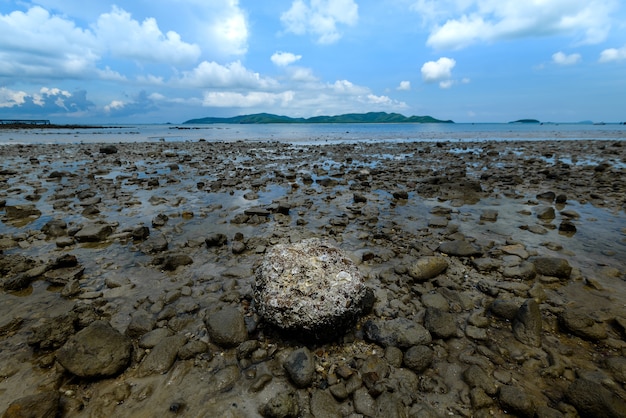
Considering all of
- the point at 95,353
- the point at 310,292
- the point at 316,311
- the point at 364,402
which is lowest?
the point at 364,402

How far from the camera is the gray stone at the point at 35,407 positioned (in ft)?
10.4

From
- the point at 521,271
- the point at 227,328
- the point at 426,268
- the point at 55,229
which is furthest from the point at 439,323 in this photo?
the point at 55,229

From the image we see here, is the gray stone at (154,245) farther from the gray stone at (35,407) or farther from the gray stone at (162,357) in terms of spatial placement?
the gray stone at (35,407)

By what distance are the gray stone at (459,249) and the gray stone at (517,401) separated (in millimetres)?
4017

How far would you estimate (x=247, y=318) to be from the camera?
509 cm

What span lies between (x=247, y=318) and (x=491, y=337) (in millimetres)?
3966

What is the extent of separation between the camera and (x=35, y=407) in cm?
323

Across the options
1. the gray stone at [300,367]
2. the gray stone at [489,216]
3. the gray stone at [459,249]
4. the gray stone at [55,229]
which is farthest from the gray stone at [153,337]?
the gray stone at [489,216]

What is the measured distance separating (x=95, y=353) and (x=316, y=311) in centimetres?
302

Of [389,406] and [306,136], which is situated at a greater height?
[306,136]

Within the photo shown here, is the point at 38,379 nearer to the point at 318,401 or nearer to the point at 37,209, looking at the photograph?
the point at 318,401

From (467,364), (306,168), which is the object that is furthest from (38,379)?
(306,168)

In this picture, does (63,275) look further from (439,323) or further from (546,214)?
(546,214)

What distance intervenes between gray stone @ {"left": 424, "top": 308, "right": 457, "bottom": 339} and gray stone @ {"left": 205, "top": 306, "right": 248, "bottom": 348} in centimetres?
296
